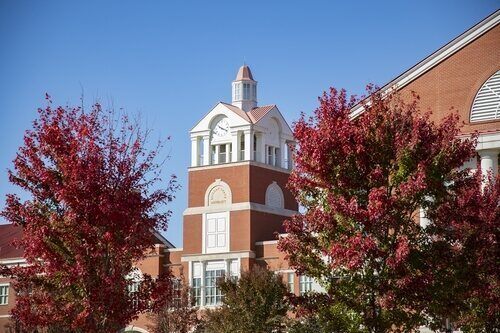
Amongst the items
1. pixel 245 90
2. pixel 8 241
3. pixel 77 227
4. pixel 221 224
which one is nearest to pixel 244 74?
pixel 245 90

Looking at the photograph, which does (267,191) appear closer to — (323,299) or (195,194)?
Answer: (195,194)

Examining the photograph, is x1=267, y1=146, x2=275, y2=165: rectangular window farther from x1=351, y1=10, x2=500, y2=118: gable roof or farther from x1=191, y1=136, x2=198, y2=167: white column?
x1=351, y1=10, x2=500, y2=118: gable roof

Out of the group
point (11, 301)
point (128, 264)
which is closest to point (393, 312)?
point (128, 264)

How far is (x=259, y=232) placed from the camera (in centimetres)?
6172

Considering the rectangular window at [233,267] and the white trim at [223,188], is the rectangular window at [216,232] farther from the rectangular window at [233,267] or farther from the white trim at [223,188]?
the rectangular window at [233,267]

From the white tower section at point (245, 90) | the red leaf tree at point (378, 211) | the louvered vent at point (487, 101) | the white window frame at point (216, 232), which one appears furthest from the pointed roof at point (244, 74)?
the red leaf tree at point (378, 211)

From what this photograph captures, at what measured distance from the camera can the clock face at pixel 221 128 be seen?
64.2m

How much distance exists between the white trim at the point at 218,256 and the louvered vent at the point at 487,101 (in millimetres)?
21210

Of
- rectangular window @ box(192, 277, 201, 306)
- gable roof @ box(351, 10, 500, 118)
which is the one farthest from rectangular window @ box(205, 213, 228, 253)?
gable roof @ box(351, 10, 500, 118)

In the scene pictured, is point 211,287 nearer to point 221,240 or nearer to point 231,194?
point 221,240

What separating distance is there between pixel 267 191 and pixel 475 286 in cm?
4160

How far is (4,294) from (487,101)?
144 ft

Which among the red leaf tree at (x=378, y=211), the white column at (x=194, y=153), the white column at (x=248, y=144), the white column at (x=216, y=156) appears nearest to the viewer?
the red leaf tree at (x=378, y=211)

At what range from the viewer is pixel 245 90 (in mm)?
66750
